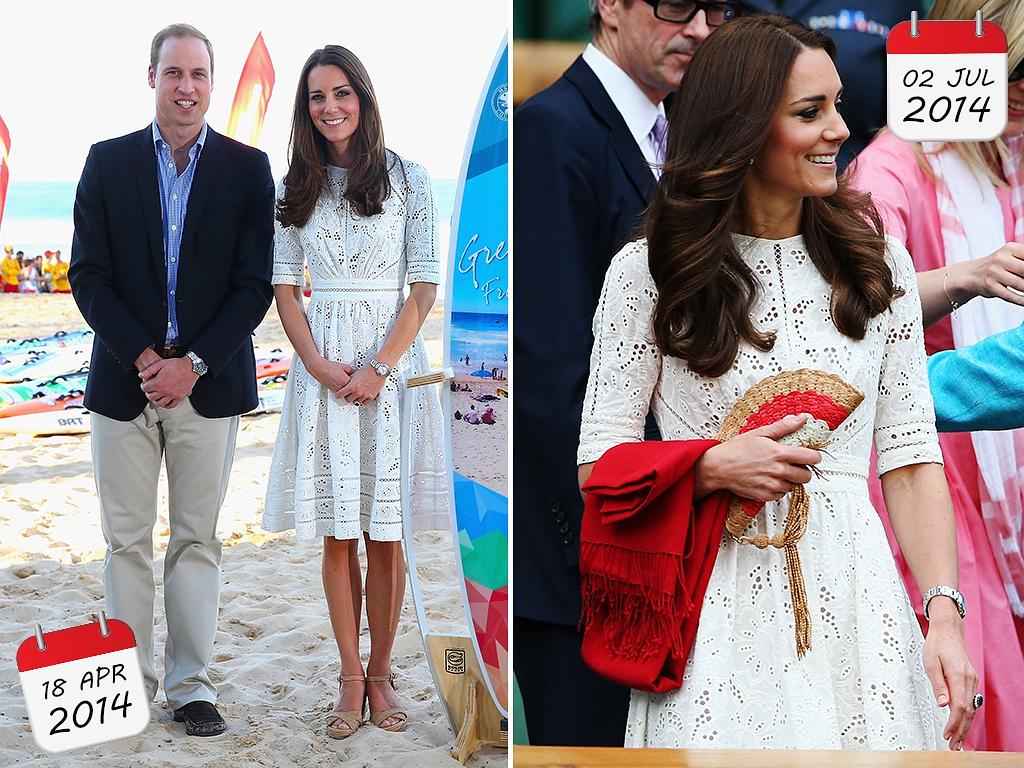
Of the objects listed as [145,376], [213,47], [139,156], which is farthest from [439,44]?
[145,376]

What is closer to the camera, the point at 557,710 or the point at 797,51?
the point at 797,51

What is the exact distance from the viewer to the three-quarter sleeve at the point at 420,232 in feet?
10.8

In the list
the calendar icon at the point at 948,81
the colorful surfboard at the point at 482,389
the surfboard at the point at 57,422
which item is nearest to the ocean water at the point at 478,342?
the colorful surfboard at the point at 482,389

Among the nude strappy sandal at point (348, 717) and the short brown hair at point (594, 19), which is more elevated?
the short brown hair at point (594, 19)

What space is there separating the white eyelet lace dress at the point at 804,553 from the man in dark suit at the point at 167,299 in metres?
1.53

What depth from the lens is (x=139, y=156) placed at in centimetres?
316

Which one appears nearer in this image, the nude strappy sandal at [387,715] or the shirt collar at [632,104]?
the shirt collar at [632,104]

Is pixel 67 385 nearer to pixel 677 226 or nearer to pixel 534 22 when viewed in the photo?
pixel 534 22

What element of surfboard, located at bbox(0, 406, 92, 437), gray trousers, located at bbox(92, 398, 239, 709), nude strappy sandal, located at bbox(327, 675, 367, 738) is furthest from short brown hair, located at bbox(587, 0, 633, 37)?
surfboard, located at bbox(0, 406, 92, 437)

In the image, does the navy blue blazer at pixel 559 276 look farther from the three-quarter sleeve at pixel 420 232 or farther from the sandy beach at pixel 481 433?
the three-quarter sleeve at pixel 420 232

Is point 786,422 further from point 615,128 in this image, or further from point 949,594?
point 615,128

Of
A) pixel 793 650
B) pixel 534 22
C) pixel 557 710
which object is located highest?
pixel 534 22

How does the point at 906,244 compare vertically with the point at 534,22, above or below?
below

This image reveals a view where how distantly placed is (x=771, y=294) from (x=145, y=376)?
5.81ft
